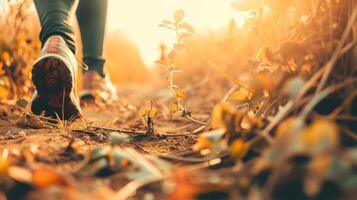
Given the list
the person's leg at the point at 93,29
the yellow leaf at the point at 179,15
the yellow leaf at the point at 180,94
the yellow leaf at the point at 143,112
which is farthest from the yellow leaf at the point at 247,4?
the person's leg at the point at 93,29

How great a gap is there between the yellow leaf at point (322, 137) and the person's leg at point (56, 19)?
132cm

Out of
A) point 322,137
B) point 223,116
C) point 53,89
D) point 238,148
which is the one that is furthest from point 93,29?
point 322,137

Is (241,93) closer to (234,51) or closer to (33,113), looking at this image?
(33,113)

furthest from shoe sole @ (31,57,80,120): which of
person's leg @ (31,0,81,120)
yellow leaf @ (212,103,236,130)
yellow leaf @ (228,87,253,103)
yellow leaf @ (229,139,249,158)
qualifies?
yellow leaf @ (229,139,249,158)

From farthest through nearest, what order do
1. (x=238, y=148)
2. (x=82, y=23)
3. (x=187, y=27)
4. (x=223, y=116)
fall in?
1. (x=82, y=23)
2. (x=187, y=27)
3. (x=223, y=116)
4. (x=238, y=148)

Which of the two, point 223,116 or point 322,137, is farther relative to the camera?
point 223,116

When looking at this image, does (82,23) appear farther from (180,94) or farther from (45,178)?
(45,178)

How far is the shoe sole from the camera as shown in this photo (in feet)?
5.37

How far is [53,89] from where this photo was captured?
1686 mm

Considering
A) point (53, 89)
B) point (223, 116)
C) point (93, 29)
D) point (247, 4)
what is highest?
point (93, 29)

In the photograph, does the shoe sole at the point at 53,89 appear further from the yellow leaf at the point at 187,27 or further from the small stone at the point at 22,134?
the yellow leaf at the point at 187,27

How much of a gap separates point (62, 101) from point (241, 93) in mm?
716

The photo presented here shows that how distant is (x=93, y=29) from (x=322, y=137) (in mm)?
2025

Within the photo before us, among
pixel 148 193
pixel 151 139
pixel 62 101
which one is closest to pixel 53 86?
pixel 62 101
